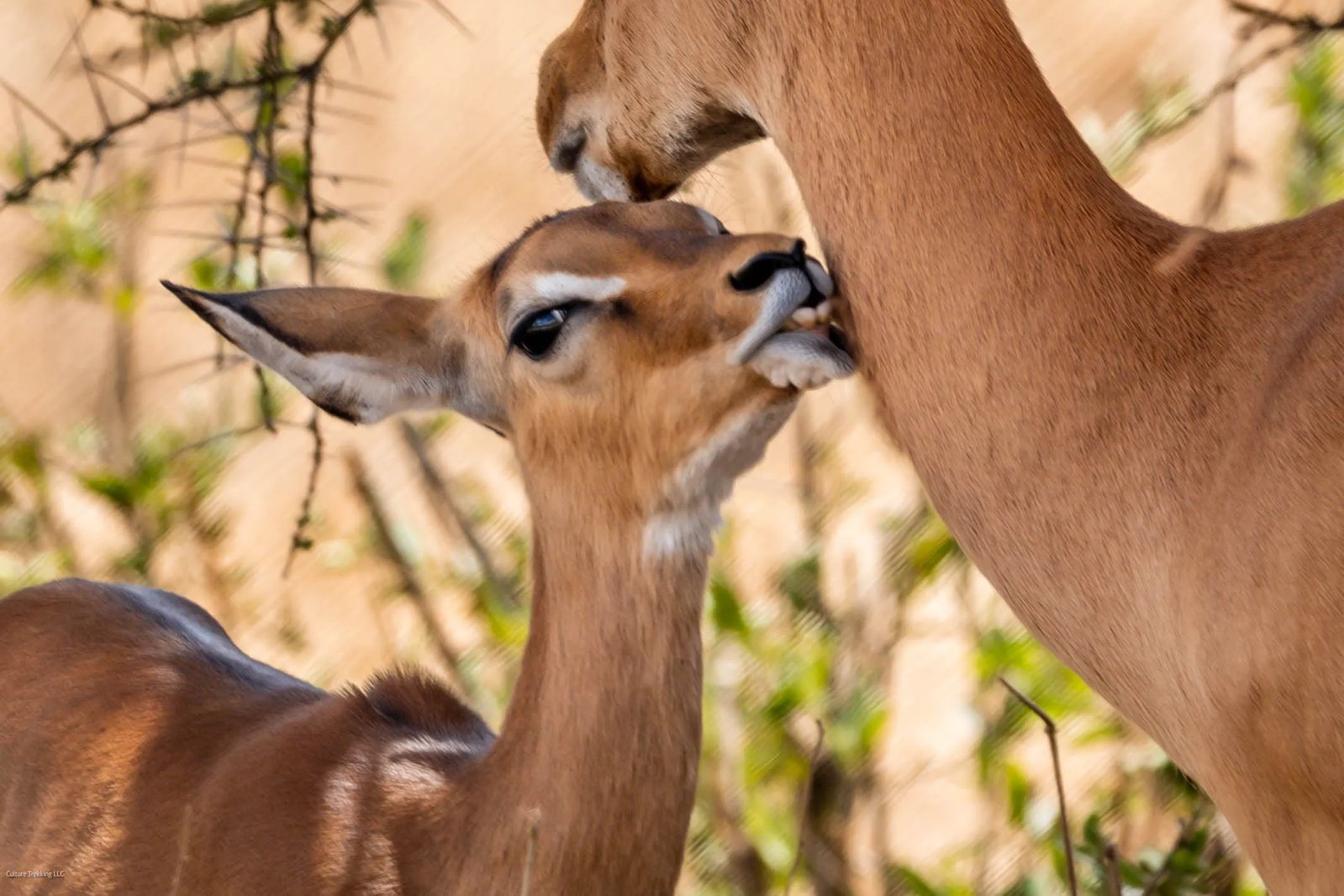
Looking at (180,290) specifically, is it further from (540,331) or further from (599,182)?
(599,182)

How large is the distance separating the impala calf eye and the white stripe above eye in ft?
0.12

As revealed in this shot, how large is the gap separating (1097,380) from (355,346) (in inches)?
54.1

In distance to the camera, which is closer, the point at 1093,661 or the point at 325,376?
the point at 1093,661

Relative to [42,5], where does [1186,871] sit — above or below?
below

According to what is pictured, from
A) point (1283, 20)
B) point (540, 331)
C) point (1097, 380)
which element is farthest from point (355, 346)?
point (1283, 20)

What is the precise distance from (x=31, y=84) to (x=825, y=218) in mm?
5558

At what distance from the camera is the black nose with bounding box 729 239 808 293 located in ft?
9.50

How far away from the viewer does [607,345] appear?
315cm

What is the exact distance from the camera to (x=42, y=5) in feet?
24.9

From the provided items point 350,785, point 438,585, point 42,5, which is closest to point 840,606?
point 438,585

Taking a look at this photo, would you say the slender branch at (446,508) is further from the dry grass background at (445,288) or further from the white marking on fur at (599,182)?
the white marking on fur at (599,182)

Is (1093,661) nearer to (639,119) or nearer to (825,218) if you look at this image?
(825,218)

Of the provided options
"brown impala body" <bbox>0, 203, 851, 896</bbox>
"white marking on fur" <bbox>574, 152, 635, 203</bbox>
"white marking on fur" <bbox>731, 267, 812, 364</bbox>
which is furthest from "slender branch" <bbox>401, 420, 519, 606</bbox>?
"white marking on fur" <bbox>731, 267, 812, 364</bbox>

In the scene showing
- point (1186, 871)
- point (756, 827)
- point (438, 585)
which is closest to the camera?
point (1186, 871)
